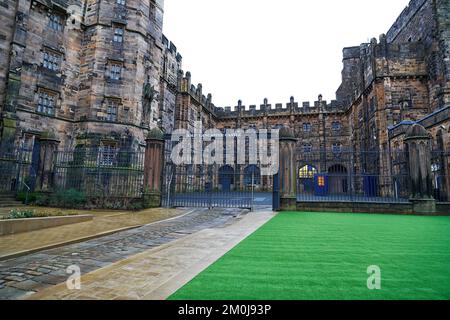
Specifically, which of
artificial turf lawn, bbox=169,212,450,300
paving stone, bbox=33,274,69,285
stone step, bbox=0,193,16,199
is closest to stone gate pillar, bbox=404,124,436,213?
artificial turf lawn, bbox=169,212,450,300

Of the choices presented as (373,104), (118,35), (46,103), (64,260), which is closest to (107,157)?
(46,103)

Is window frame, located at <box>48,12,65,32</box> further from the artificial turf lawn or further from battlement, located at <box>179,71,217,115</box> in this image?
the artificial turf lawn

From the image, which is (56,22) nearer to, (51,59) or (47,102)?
(51,59)

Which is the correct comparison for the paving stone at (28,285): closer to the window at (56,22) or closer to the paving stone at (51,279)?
the paving stone at (51,279)

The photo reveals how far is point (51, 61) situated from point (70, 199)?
11375mm

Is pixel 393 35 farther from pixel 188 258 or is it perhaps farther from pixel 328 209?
pixel 188 258

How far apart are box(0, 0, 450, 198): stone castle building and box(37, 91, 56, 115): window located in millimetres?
66

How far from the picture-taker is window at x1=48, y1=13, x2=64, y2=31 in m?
16.9

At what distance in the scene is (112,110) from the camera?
1769 cm

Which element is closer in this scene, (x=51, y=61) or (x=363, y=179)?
(x=51, y=61)

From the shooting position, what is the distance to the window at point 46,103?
1603 cm
